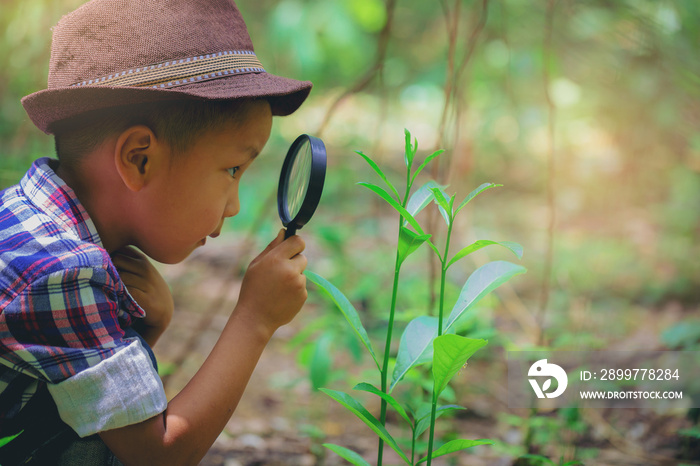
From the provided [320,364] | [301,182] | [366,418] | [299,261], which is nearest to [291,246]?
[299,261]

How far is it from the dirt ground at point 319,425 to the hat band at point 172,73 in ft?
3.01

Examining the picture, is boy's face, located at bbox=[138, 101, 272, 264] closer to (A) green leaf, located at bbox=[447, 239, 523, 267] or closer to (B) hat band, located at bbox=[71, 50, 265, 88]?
(B) hat band, located at bbox=[71, 50, 265, 88]

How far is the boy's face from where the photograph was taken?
1221mm

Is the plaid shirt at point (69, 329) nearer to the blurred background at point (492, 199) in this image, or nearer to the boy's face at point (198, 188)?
the boy's face at point (198, 188)

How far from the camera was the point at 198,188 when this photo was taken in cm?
123

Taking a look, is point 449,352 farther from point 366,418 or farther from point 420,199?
point 420,199

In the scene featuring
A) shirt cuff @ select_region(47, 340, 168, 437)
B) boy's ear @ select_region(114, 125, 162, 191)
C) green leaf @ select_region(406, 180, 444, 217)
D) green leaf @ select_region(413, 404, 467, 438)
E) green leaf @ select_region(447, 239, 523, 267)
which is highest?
green leaf @ select_region(406, 180, 444, 217)

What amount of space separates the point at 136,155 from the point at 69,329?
0.39m

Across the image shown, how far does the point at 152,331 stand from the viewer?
1.52 m

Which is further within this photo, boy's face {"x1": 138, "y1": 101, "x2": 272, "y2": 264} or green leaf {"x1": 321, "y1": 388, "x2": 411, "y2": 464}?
boy's face {"x1": 138, "y1": 101, "x2": 272, "y2": 264}

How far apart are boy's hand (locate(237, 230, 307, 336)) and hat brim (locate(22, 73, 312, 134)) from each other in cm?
A: 34

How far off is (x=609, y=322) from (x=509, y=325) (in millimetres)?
550

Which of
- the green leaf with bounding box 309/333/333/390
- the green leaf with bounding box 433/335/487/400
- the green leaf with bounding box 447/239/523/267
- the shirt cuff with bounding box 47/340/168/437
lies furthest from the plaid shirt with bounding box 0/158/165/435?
the green leaf with bounding box 309/333/333/390

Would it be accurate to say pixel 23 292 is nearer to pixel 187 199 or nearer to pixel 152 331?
pixel 187 199
